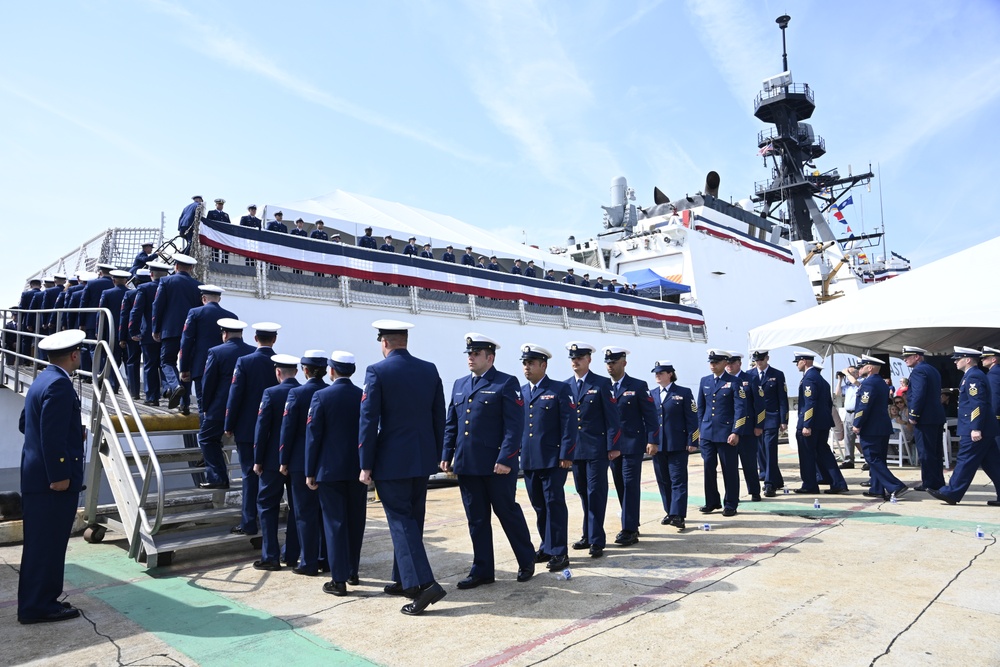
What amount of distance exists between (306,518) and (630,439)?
2.90 m

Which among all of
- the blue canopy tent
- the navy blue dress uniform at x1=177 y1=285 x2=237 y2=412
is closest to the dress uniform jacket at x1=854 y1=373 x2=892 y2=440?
the navy blue dress uniform at x1=177 y1=285 x2=237 y2=412

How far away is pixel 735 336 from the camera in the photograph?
87.2 ft

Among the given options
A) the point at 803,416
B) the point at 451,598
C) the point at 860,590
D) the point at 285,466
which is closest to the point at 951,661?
the point at 860,590

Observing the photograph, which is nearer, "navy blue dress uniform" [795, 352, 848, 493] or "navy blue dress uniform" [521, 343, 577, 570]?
"navy blue dress uniform" [521, 343, 577, 570]

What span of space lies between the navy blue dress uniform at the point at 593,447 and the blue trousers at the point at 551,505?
274 millimetres

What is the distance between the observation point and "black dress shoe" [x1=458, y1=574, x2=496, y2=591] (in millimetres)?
4242

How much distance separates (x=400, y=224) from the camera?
18391 millimetres

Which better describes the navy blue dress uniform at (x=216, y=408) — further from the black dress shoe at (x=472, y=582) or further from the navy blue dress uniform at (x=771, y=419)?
the navy blue dress uniform at (x=771, y=419)

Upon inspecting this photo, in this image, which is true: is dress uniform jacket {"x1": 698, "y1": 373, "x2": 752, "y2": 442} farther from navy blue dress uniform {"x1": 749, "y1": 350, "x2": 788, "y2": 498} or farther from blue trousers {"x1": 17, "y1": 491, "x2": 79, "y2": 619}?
blue trousers {"x1": 17, "y1": 491, "x2": 79, "y2": 619}

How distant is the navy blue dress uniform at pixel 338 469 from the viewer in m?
4.26

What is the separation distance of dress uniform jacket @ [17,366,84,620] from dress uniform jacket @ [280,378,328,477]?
130 centimetres

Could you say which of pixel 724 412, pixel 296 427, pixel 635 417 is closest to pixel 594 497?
pixel 635 417

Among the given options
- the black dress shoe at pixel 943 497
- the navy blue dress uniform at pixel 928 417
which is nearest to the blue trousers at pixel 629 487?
the black dress shoe at pixel 943 497

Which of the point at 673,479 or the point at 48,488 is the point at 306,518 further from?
the point at 673,479
